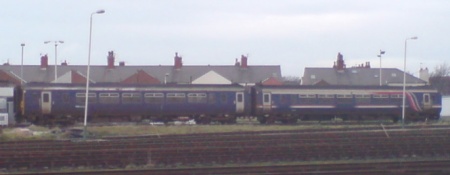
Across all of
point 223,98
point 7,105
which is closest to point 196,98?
point 223,98

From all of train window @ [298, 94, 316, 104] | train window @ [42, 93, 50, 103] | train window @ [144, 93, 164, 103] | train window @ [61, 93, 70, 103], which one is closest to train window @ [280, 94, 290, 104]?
train window @ [298, 94, 316, 104]

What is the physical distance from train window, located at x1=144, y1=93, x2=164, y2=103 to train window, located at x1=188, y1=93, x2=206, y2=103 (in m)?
2.02

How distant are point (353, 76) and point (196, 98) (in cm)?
5144

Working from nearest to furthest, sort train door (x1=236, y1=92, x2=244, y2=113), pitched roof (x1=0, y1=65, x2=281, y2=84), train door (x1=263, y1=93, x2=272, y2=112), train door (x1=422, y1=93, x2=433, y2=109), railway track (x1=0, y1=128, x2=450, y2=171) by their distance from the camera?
1. railway track (x1=0, y1=128, x2=450, y2=171)
2. train door (x1=236, y1=92, x2=244, y2=113)
3. train door (x1=263, y1=93, x2=272, y2=112)
4. train door (x1=422, y1=93, x2=433, y2=109)
5. pitched roof (x1=0, y1=65, x2=281, y2=84)

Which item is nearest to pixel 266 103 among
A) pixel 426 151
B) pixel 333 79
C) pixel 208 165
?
pixel 426 151

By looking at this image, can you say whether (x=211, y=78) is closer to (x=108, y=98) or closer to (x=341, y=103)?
(x=341, y=103)

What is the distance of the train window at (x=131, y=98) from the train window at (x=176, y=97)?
6.77 ft

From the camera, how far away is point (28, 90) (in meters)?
51.4

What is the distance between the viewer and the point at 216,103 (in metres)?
55.2

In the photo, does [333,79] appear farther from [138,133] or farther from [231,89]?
[138,133]

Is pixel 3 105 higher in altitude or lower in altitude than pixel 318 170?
higher

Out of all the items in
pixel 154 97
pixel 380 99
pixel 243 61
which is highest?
pixel 243 61

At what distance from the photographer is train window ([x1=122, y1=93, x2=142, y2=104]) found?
53594 mm

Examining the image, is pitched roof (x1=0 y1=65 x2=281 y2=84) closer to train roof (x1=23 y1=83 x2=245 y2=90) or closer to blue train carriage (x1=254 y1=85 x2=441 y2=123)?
blue train carriage (x1=254 y1=85 x2=441 y2=123)
